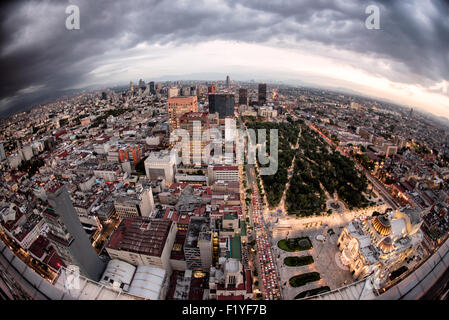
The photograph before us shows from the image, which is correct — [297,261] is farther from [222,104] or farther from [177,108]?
[222,104]

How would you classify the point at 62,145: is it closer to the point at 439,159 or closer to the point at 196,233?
the point at 196,233

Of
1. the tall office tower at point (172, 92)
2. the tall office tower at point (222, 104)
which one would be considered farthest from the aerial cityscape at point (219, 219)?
the tall office tower at point (172, 92)

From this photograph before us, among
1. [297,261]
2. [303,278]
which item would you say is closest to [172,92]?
[297,261]

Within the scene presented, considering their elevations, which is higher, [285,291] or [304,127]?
[304,127]

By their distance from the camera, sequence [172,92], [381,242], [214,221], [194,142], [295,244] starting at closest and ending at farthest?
[381,242], [214,221], [295,244], [194,142], [172,92]

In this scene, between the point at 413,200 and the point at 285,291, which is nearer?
the point at 285,291

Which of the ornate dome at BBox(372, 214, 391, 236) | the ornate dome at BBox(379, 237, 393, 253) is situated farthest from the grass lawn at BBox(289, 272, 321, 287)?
the ornate dome at BBox(372, 214, 391, 236)

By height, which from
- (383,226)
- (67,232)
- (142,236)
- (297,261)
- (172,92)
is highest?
(172,92)
